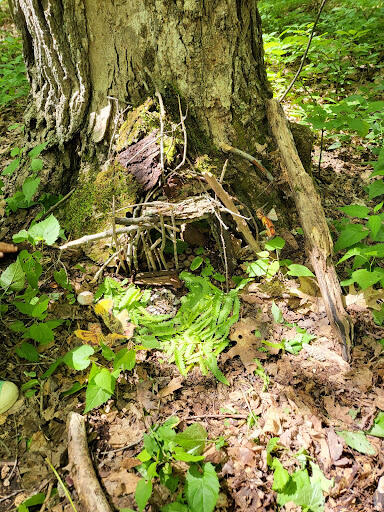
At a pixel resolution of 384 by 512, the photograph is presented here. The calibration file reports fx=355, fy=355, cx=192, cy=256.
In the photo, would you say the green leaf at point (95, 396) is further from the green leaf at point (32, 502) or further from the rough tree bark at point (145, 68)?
the rough tree bark at point (145, 68)

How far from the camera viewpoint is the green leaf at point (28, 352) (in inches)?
82.6

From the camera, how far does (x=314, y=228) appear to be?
2.49m

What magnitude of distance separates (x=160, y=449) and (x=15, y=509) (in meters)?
0.70

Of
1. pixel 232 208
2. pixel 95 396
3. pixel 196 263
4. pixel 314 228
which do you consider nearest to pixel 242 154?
pixel 232 208

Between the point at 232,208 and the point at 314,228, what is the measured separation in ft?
1.94

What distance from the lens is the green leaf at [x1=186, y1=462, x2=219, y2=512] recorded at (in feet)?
4.97

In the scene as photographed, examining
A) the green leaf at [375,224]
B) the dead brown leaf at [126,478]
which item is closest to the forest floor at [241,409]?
the dead brown leaf at [126,478]

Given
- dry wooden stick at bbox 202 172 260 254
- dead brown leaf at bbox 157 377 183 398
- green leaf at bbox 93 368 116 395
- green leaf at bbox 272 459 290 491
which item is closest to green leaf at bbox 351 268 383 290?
dry wooden stick at bbox 202 172 260 254

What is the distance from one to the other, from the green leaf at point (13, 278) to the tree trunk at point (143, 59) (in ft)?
3.93

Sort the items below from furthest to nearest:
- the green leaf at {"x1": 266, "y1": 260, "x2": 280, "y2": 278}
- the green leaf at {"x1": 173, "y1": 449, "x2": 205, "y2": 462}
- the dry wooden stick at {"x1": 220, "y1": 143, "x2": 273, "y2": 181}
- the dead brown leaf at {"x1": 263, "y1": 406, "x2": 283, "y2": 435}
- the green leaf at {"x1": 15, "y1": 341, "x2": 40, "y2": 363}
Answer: the dry wooden stick at {"x1": 220, "y1": 143, "x2": 273, "y2": 181} → the green leaf at {"x1": 266, "y1": 260, "x2": 280, "y2": 278} → the green leaf at {"x1": 15, "y1": 341, "x2": 40, "y2": 363} → the dead brown leaf at {"x1": 263, "y1": 406, "x2": 283, "y2": 435} → the green leaf at {"x1": 173, "y1": 449, "x2": 205, "y2": 462}

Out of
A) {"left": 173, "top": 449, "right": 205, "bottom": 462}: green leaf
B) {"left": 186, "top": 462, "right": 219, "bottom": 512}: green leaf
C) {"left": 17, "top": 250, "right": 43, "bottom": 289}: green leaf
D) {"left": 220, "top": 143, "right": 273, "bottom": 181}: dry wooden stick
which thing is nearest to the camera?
{"left": 186, "top": 462, "right": 219, "bottom": 512}: green leaf

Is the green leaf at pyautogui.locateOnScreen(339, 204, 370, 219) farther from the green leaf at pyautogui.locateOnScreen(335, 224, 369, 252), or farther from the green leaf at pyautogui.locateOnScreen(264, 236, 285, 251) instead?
the green leaf at pyautogui.locateOnScreen(264, 236, 285, 251)

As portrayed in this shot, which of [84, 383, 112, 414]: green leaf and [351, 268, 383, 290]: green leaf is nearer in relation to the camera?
[84, 383, 112, 414]: green leaf

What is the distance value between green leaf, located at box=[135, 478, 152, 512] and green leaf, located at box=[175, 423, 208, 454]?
228mm
